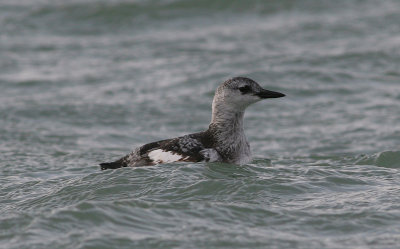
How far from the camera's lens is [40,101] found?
1678 centimetres

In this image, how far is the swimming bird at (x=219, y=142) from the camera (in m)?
9.77

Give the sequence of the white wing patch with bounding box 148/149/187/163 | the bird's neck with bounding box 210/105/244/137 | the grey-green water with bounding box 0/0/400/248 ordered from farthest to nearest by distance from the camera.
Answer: the bird's neck with bounding box 210/105/244/137 → the white wing patch with bounding box 148/149/187/163 → the grey-green water with bounding box 0/0/400/248

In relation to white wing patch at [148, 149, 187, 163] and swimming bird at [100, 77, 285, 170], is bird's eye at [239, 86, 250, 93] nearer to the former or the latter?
swimming bird at [100, 77, 285, 170]

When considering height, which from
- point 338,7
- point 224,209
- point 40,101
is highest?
point 338,7

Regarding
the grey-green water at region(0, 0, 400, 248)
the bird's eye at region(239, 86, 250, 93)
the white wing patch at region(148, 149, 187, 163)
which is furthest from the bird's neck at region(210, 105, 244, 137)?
the white wing patch at region(148, 149, 187, 163)

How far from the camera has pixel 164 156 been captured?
9727 millimetres

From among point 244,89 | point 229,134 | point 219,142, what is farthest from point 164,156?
point 244,89

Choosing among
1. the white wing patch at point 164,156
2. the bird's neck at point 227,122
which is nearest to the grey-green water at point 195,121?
the white wing patch at point 164,156

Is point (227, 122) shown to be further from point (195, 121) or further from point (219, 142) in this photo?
point (195, 121)

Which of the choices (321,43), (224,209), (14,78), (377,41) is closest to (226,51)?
(321,43)

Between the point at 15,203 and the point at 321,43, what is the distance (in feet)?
41.2

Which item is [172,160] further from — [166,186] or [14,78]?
[14,78]

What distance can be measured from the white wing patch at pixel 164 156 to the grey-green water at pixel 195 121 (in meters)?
0.12

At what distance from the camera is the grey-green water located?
815cm
